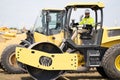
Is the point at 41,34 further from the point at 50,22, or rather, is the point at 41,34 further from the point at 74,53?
the point at 74,53

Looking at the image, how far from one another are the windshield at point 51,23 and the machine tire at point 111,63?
9.34ft

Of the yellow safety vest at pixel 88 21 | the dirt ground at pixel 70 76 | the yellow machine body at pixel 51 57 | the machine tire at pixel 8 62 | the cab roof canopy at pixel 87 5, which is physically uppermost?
the cab roof canopy at pixel 87 5

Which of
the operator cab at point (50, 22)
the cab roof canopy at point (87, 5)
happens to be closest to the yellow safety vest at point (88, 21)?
the cab roof canopy at point (87, 5)

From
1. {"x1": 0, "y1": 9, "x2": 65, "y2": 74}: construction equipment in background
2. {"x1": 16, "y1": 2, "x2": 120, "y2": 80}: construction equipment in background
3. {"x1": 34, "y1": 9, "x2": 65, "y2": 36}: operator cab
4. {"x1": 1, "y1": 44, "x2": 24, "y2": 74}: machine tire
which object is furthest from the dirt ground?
{"x1": 34, "y1": 9, "x2": 65, "y2": 36}: operator cab

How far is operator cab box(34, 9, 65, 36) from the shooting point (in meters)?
14.2

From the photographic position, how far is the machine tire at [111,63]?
459 inches

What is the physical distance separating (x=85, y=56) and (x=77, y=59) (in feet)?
2.37

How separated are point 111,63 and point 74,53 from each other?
118cm

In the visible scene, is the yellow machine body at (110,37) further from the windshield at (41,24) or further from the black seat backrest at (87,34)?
the windshield at (41,24)

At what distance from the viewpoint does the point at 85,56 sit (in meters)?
12.0

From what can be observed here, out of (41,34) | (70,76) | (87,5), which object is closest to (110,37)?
(87,5)

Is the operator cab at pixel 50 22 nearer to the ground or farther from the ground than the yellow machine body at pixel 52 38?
farther from the ground

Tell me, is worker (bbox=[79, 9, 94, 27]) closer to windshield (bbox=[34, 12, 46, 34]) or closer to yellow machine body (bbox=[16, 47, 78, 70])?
yellow machine body (bbox=[16, 47, 78, 70])

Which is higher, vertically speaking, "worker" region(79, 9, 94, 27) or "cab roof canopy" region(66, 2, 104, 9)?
"cab roof canopy" region(66, 2, 104, 9)
